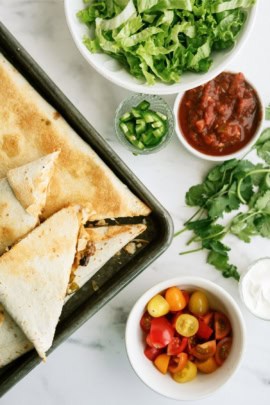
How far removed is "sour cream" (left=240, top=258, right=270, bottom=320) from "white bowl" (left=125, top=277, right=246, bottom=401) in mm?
124

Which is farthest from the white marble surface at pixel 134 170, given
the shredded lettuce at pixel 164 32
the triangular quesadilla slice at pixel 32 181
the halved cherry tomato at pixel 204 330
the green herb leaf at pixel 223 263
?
the triangular quesadilla slice at pixel 32 181

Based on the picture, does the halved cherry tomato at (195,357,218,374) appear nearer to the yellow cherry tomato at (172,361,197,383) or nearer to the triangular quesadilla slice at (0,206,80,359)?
the yellow cherry tomato at (172,361,197,383)

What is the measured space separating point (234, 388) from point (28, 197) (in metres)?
1.62

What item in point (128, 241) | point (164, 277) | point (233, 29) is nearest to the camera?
point (233, 29)

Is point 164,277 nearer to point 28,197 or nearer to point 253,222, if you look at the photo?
point 253,222

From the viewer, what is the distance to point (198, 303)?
131 inches

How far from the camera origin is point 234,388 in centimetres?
351

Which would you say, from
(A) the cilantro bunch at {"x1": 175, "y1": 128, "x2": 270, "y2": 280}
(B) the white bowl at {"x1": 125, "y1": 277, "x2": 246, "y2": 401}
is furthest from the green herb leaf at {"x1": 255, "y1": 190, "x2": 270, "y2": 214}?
(B) the white bowl at {"x1": 125, "y1": 277, "x2": 246, "y2": 401}

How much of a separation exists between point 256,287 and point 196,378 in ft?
1.96

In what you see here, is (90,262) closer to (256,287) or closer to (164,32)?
(256,287)

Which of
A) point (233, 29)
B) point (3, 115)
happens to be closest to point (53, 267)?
point (3, 115)

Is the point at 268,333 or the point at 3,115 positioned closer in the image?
the point at 3,115

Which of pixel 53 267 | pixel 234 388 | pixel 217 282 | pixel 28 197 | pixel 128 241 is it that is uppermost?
pixel 28 197

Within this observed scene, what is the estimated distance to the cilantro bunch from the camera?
3.33m
